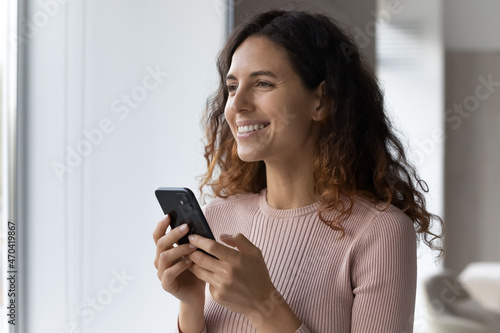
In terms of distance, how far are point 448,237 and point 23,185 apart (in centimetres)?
162

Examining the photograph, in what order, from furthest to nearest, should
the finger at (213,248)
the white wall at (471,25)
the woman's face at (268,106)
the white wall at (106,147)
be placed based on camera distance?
the white wall at (106,147)
the white wall at (471,25)
the woman's face at (268,106)
the finger at (213,248)

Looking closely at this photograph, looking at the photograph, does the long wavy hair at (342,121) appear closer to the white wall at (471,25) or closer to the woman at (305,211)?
the woman at (305,211)

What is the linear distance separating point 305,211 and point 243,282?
29cm

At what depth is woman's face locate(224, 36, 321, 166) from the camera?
1243mm

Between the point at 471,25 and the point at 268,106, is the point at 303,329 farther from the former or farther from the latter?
the point at 471,25

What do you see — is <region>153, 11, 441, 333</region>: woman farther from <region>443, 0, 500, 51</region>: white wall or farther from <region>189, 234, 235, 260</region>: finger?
<region>443, 0, 500, 51</region>: white wall

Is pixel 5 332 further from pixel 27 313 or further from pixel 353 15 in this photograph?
pixel 353 15

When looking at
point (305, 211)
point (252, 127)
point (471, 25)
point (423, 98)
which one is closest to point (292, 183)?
point (305, 211)

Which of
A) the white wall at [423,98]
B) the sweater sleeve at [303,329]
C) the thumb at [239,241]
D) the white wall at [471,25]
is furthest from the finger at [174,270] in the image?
the white wall at [471,25]

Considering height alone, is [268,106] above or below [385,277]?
above

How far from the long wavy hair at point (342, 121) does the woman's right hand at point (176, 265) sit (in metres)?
0.32

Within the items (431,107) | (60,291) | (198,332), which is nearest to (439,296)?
(431,107)

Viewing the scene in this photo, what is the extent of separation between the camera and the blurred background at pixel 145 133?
2.06 m

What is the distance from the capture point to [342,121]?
1310 mm
